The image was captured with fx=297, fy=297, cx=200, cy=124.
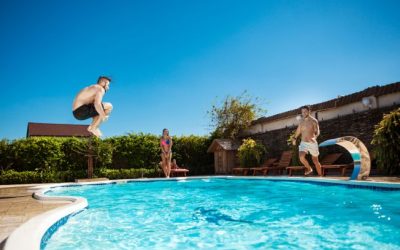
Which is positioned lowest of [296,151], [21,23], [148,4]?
[296,151]

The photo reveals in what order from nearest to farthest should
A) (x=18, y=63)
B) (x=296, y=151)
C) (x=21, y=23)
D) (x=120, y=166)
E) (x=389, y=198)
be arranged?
1. (x=389, y=198)
2. (x=21, y=23)
3. (x=296, y=151)
4. (x=18, y=63)
5. (x=120, y=166)

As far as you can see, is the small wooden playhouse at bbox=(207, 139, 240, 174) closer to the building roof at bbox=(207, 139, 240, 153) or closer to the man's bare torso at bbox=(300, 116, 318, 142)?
the building roof at bbox=(207, 139, 240, 153)

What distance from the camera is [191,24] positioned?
45.8ft

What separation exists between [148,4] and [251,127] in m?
10.9

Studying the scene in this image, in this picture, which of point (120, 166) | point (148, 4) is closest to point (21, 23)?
point (148, 4)

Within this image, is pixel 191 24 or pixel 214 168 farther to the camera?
pixel 214 168

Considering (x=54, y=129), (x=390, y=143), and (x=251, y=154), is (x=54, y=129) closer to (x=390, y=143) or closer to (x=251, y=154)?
(x=251, y=154)

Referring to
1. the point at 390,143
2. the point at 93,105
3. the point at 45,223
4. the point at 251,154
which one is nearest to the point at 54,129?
the point at 251,154

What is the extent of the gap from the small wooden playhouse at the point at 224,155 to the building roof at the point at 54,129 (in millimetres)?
25653

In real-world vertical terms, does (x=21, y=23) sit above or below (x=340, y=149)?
above

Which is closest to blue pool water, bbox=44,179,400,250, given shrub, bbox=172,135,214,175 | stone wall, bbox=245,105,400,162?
stone wall, bbox=245,105,400,162

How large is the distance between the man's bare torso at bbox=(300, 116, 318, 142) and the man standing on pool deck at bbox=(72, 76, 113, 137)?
609cm

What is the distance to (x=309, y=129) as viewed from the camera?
30.5 ft

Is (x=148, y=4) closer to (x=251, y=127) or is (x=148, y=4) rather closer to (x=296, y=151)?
(x=296, y=151)
